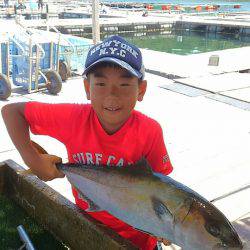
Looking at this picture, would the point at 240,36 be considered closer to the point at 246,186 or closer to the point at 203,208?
the point at 246,186

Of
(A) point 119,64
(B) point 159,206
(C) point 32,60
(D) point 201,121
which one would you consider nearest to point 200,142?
(D) point 201,121

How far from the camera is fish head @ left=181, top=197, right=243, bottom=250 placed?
1.71 m

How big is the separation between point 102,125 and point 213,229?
2.91ft

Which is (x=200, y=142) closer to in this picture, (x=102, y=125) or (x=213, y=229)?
(x=102, y=125)

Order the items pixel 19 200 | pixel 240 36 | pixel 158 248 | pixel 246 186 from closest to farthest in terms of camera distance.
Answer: pixel 158 248 → pixel 19 200 → pixel 246 186 → pixel 240 36

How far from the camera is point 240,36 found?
29.7 metres

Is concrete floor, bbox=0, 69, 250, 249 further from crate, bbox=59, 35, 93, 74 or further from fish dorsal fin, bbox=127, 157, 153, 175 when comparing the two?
fish dorsal fin, bbox=127, 157, 153, 175

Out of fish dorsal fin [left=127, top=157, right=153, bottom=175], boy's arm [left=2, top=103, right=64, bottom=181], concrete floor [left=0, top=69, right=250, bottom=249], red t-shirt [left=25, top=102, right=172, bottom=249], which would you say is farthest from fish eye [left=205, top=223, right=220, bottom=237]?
concrete floor [left=0, top=69, right=250, bottom=249]

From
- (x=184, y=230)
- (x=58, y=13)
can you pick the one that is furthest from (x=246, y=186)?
(x=58, y=13)

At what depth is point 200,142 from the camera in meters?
6.91

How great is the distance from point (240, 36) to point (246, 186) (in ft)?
87.4

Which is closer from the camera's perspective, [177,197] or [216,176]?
[177,197]

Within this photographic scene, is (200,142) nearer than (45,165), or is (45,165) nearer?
(45,165)

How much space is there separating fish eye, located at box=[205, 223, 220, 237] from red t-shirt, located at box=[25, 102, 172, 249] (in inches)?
23.9
